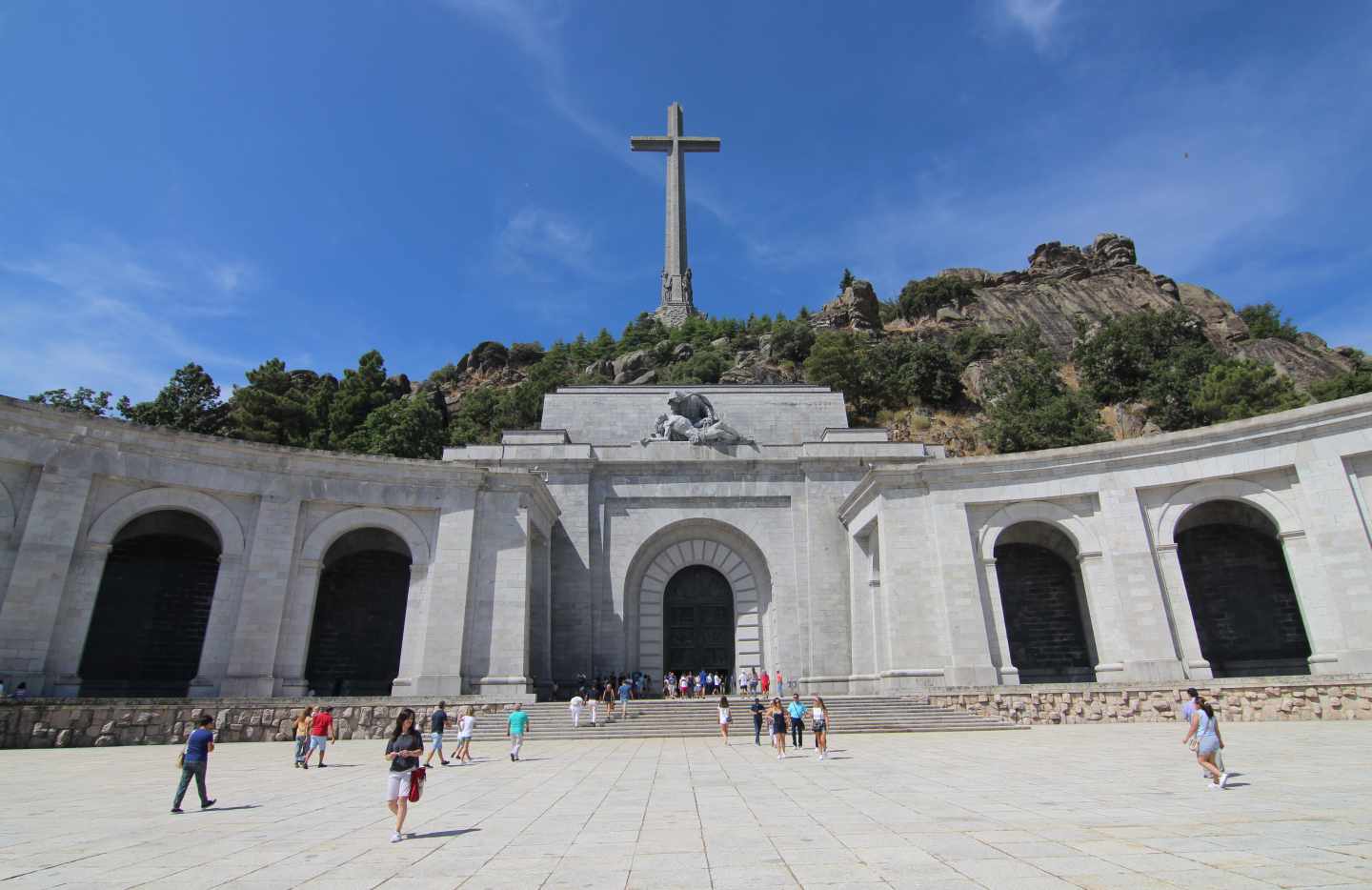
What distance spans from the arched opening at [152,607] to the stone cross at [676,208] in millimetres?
65727

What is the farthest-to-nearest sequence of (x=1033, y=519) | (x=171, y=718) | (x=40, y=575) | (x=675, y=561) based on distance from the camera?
(x=675, y=561), (x=1033, y=519), (x=40, y=575), (x=171, y=718)

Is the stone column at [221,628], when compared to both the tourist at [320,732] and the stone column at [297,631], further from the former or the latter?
the tourist at [320,732]

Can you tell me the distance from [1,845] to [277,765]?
7.91 meters

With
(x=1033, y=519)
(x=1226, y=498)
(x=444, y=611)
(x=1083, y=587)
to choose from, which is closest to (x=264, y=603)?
(x=444, y=611)

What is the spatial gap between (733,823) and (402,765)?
3.89 metres

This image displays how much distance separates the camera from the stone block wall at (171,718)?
17.3m

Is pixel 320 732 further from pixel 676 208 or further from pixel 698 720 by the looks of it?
pixel 676 208

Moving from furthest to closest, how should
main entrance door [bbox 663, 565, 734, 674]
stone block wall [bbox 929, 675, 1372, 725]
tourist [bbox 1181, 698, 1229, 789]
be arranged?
main entrance door [bbox 663, 565, 734, 674]
stone block wall [bbox 929, 675, 1372, 725]
tourist [bbox 1181, 698, 1229, 789]

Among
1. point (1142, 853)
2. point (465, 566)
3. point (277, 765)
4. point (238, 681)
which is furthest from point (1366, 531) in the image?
point (238, 681)

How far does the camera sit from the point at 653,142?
84.1 metres

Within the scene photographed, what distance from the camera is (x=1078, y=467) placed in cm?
2470

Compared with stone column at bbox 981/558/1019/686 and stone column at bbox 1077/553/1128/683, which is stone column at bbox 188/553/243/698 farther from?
stone column at bbox 1077/553/1128/683

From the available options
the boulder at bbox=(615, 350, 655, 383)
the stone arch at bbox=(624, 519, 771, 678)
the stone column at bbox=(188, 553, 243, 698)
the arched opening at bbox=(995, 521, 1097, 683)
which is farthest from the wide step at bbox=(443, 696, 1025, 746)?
the boulder at bbox=(615, 350, 655, 383)

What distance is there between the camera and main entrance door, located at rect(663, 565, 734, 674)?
30.1 metres
